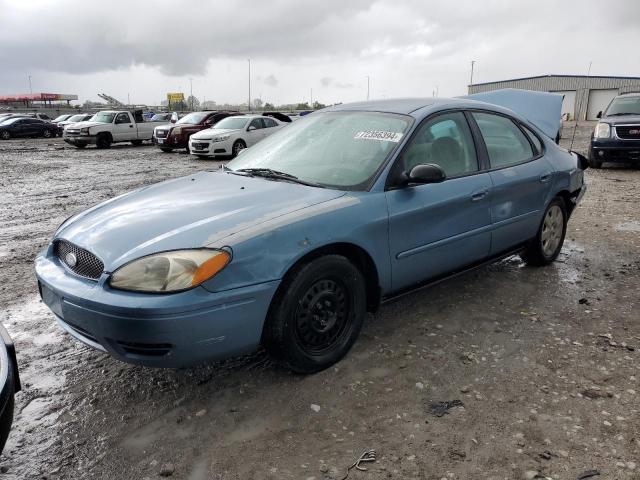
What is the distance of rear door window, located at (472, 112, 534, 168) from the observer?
400 centimetres

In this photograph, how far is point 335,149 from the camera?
139 inches

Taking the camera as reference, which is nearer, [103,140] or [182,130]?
[182,130]

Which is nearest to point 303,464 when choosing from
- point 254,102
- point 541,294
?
point 541,294

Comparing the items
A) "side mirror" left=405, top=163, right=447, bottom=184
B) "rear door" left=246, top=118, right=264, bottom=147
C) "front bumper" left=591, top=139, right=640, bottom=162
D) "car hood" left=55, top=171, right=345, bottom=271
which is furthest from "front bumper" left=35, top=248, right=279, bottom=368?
"rear door" left=246, top=118, right=264, bottom=147

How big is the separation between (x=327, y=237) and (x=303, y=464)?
45.2 inches

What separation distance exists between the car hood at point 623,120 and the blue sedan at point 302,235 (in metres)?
8.38

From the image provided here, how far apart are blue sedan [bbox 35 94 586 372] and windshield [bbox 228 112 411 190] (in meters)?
0.01

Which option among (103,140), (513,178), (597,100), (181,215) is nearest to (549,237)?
(513,178)

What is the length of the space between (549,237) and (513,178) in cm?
105

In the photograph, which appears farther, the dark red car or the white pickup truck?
the white pickup truck

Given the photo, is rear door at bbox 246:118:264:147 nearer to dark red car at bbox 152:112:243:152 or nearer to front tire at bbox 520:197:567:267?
dark red car at bbox 152:112:243:152

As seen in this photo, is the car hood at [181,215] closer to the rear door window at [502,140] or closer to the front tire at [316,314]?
the front tire at [316,314]

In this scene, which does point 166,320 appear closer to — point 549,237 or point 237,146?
point 549,237

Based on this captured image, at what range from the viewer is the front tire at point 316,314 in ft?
8.90
